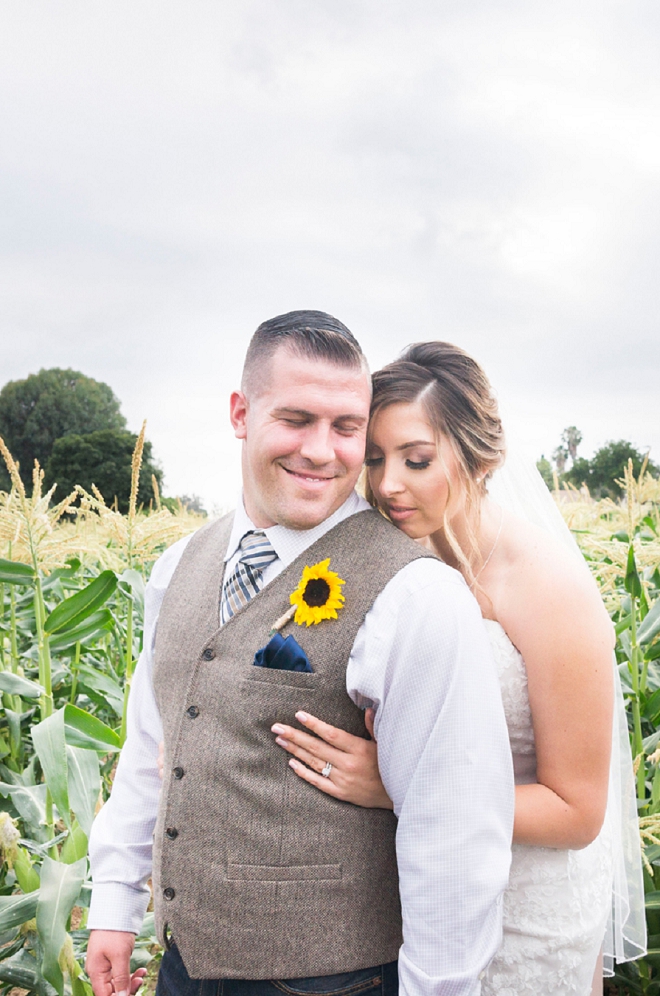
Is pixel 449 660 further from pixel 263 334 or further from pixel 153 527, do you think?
pixel 153 527

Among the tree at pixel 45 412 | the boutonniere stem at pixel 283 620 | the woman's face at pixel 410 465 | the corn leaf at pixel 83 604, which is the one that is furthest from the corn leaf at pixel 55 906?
the tree at pixel 45 412

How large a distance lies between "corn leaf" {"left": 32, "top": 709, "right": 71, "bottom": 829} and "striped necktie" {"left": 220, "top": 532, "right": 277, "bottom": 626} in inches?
27.9

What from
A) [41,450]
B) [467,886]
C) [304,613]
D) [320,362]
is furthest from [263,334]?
[41,450]

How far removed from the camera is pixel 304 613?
4.70 ft

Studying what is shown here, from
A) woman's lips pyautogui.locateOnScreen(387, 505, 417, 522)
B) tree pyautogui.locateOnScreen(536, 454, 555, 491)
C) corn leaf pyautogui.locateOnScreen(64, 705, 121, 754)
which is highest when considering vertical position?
tree pyautogui.locateOnScreen(536, 454, 555, 491)

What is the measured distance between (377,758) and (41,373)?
4678 cm

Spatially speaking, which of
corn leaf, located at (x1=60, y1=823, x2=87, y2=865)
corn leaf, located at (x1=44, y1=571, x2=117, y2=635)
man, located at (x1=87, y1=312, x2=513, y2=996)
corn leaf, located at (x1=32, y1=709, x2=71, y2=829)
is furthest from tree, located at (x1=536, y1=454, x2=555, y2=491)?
corn leaf, located at (x1=60, y1=823, x2=87, y2=865)

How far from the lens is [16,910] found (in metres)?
2.05

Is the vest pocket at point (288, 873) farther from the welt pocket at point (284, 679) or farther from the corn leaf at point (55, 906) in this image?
the corn leaf at point (55, 906)

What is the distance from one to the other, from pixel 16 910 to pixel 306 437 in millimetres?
1539

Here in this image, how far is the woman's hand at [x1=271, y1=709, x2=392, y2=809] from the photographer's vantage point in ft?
4.53

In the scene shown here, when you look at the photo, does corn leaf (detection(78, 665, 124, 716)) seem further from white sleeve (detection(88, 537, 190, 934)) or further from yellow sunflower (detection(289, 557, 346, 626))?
yellow sunflower (detection(289, 557, 346, 626))

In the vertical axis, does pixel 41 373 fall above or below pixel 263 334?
above

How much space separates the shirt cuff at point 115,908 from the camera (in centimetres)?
175
